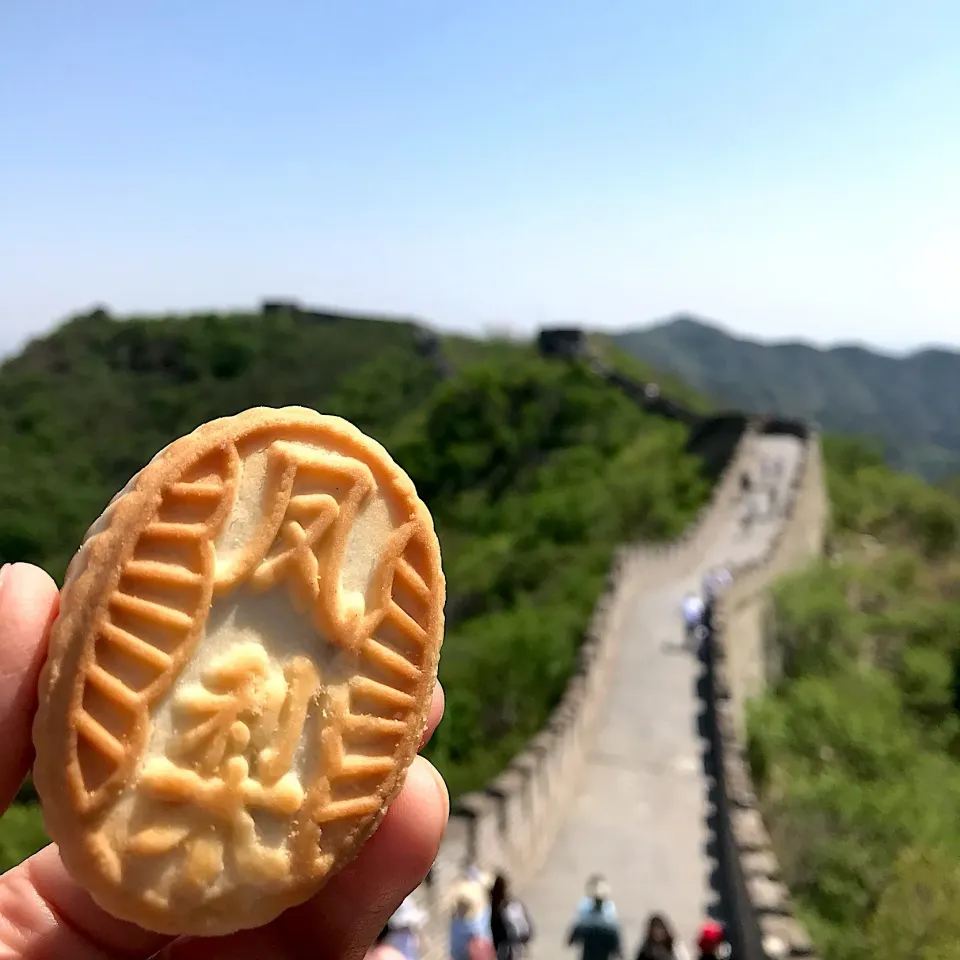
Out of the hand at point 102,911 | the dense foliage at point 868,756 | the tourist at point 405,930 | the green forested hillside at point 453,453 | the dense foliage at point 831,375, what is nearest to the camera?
the hand at point 102,911

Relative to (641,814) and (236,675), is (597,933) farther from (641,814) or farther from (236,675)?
(236,675)

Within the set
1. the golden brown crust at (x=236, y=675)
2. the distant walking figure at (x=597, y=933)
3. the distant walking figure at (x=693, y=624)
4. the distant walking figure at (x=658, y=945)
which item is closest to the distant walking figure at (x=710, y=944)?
the distant walking figure at (x=658, y=945)

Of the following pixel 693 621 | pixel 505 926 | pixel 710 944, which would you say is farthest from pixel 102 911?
pixel 693 621

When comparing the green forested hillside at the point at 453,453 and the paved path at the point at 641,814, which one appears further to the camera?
the green forested hillside at the point at 453,453

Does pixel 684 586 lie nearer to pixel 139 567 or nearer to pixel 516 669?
pixel 516 669

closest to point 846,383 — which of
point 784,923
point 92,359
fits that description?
point 92,359

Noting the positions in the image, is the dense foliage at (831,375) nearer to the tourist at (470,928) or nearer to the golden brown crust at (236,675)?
the tourist at (470,928)
